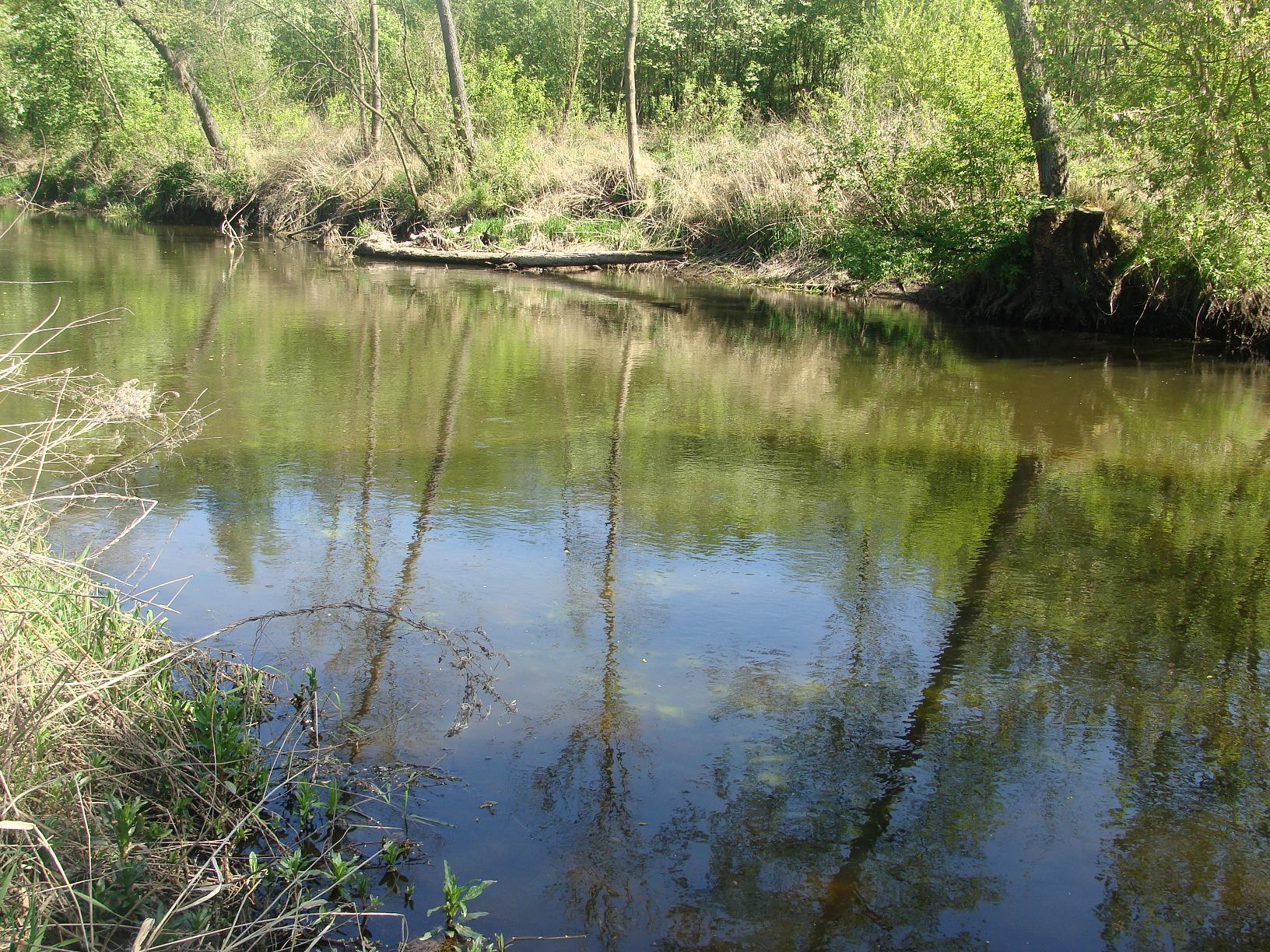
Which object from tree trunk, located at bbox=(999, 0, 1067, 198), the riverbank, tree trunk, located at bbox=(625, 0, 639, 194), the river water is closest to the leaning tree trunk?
the riverbank

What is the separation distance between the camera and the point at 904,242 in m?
18.8

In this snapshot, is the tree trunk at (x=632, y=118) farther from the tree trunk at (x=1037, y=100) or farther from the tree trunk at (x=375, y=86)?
the tree trunk at (x=1037, y=100)

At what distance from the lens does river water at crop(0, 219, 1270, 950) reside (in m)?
3.87

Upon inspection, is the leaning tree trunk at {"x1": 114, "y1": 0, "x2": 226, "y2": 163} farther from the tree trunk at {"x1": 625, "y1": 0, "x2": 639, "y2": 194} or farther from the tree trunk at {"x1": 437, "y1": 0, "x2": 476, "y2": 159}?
the tree trunk at {"x1": 625, "y1": 0, "x2": 639, "y2": 194}

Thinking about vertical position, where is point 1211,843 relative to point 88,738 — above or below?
below

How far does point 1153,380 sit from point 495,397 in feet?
25.7

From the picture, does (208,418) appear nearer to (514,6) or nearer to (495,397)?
(495,397)

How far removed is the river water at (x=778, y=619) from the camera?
3.87 m

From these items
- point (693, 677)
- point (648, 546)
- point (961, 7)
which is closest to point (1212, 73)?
point (648, 546)

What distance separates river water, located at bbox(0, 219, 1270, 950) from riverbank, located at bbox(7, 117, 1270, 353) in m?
3.52

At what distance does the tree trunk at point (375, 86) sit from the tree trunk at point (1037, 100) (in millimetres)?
Answer: 15672

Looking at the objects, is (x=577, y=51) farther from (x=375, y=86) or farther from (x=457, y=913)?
(x=457, y=913)

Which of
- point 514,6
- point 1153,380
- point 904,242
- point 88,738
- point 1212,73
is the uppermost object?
point 514,6

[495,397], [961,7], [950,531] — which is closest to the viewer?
[950,531]
